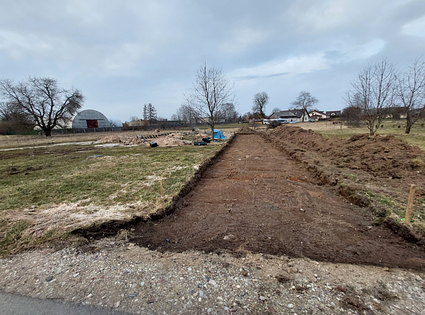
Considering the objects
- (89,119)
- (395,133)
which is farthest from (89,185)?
(89,119)

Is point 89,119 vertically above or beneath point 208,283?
above

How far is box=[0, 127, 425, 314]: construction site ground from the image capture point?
2043 millimetres

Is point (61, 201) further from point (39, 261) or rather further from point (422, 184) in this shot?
point (422, 184)

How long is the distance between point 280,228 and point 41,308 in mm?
3418

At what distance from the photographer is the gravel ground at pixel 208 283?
6.51ft

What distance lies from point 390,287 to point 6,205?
723cm

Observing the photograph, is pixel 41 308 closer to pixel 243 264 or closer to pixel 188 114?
pixel 243 264

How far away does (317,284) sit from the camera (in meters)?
2.26

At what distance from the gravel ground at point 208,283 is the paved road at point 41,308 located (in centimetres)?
7

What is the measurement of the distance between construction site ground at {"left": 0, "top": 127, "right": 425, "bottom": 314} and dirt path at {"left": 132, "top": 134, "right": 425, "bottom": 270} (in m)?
0.02

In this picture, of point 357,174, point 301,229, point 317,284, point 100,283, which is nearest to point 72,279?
point 100,283

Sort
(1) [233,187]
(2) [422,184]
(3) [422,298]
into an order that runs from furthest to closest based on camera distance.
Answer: (1) [233,187] < (2) [422,184] < (3) [422,298]

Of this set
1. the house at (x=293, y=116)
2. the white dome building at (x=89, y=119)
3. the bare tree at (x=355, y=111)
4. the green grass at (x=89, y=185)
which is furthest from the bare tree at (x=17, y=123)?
the house at (x=293, y=116)

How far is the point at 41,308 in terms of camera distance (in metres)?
1.99
